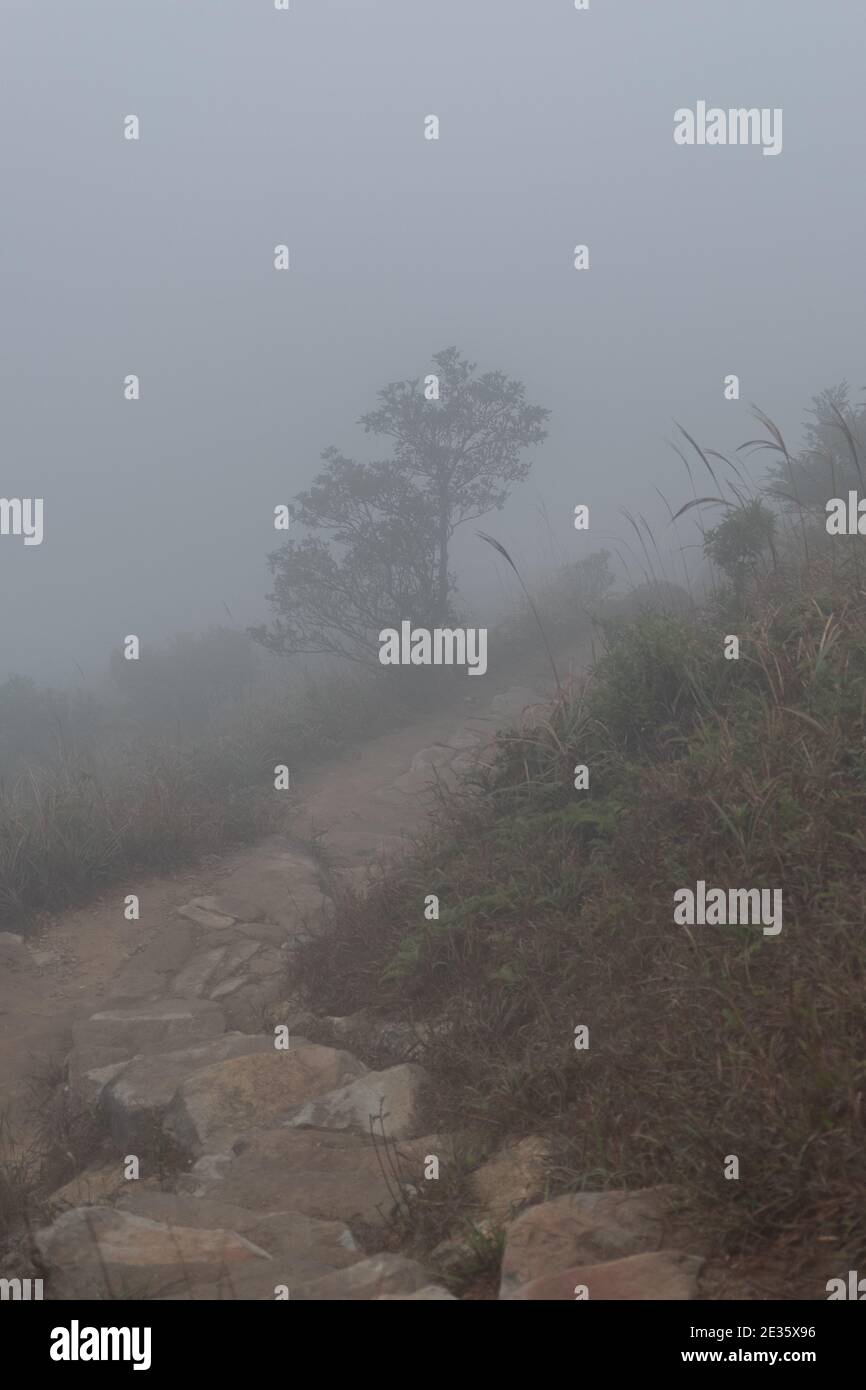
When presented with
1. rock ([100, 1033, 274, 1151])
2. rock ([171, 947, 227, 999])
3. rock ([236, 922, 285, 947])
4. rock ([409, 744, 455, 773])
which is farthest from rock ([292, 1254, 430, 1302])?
rock ([409, 744, 455, 773])

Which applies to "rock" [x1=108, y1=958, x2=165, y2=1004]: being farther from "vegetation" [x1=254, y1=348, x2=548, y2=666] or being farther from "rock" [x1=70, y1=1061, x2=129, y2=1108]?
"vegetation" [x1=254, y1=348, x2=548, y2=666]

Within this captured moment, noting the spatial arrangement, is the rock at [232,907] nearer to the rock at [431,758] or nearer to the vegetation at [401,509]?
the rock at [431,758]

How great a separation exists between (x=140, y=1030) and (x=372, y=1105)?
190cm

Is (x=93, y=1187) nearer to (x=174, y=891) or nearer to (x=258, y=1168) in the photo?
(x=258, y=1168)

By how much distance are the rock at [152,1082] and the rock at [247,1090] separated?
0.10 metres

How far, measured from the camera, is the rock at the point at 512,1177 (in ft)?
10.5

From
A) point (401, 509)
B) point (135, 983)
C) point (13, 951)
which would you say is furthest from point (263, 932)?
point (401, 509)

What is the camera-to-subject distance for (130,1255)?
2.97 meters

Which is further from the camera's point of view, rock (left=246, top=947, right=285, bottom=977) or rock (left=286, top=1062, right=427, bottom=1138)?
rock (left=246, top=947, right=285, bottom=977)

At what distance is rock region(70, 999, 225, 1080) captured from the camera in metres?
5.06

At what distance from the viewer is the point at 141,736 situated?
14133mm

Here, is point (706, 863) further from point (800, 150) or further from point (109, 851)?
point (800, 150)

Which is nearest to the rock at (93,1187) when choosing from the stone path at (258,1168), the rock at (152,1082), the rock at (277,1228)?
the stone path at (258,1168)
